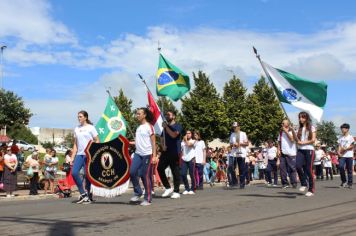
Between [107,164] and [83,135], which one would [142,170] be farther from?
[83,135]

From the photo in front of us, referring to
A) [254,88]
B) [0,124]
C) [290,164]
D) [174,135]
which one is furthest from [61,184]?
[254,88]

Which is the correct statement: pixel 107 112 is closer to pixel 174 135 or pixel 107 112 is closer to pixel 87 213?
pixel 174 135

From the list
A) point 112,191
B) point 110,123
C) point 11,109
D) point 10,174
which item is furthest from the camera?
point 11,109

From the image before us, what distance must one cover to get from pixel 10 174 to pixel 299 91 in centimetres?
880

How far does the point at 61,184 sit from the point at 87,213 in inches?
229

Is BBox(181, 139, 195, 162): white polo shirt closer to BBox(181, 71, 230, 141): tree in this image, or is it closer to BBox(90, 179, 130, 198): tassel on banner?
BBox(90, 179, 130, 198): tassel on banner

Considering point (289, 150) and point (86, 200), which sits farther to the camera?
point (289, 150)

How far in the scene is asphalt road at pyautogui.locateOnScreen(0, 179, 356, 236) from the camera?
23.2 ft

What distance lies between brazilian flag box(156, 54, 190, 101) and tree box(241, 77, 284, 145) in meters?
43.4

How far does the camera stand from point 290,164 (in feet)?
48.3

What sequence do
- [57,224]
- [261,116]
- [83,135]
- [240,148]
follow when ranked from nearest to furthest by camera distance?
1. [57,224]
2. [83,135]
3. [240,148]
4. [261,116]

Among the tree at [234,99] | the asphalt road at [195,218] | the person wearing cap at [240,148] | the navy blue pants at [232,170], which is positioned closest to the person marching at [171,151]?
the asphalt road at [195,218]

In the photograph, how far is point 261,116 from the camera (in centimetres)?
5903

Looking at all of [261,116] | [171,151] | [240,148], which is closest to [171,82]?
[240,148]
